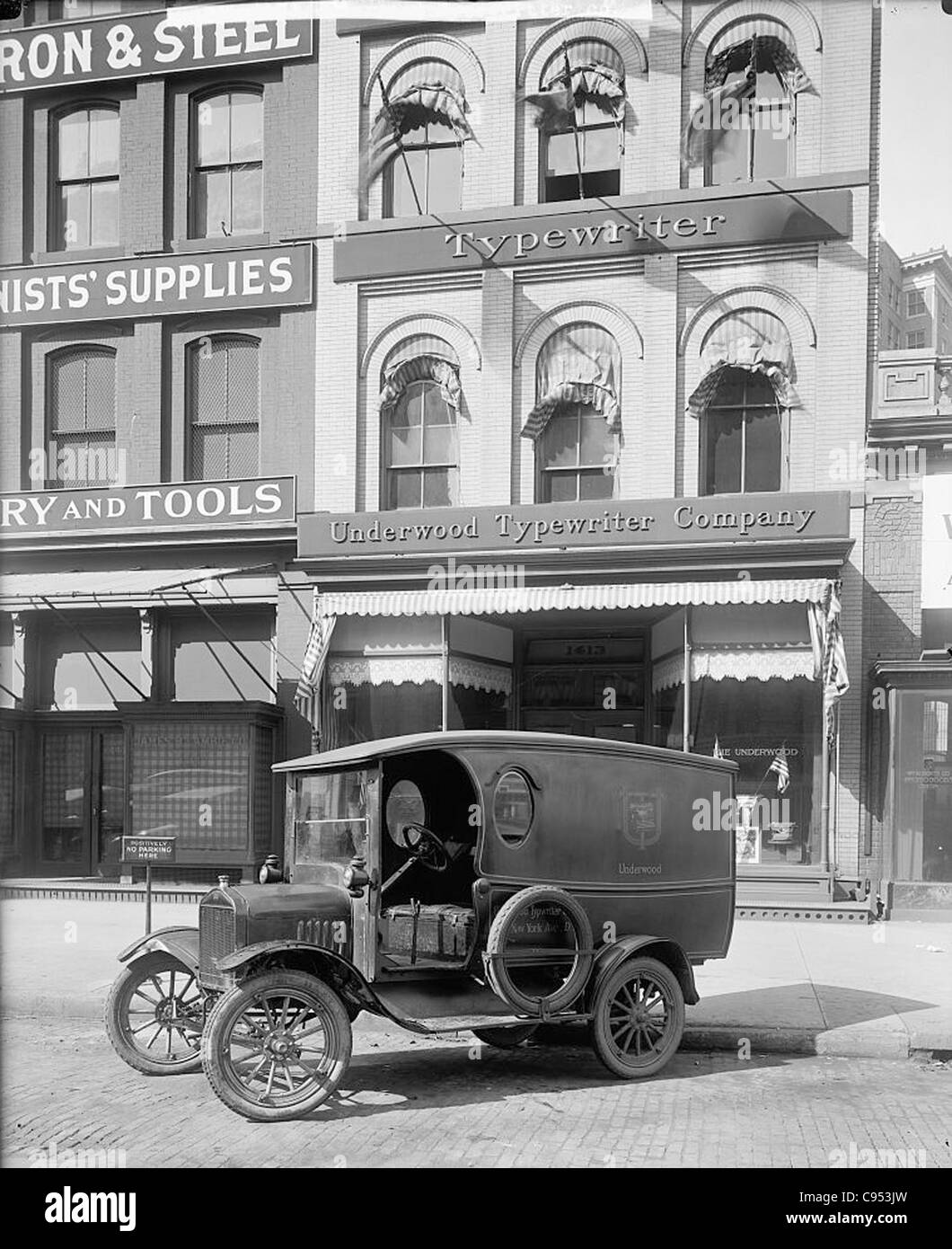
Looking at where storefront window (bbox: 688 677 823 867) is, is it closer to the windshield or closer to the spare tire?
the spare tire

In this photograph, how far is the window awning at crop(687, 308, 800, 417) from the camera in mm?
16828

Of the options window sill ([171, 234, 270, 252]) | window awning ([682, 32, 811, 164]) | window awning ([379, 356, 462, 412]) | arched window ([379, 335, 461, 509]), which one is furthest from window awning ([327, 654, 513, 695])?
window awning ([682, 32, 811, 164])

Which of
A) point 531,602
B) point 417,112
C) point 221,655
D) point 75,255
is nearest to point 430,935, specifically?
point 531,602

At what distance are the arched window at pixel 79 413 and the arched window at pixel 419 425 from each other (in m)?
4.26

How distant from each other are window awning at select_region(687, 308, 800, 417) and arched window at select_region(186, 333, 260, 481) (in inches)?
247

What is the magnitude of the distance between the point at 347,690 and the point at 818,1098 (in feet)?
35.7

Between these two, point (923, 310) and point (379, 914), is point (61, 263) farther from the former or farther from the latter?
point (379, 914)

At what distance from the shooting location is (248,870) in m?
17.1

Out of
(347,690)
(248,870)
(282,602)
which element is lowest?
(248,870)

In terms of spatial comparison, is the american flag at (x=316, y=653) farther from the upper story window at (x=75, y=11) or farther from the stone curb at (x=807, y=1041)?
the upper story window at (x=75, y=11)

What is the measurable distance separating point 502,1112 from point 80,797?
42.4 feet

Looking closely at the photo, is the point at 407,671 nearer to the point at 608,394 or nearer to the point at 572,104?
the point at 608,394
